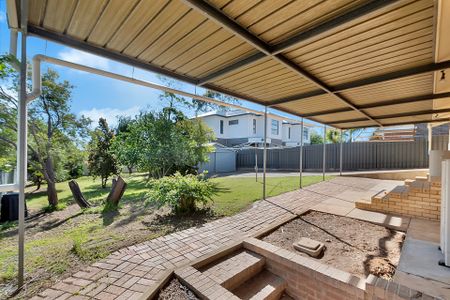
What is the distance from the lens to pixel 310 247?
3.26 meters

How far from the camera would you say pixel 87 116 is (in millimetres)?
11641

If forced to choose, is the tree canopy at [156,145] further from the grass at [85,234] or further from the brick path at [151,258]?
the brick path at [151,258]

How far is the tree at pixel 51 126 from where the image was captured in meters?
7.86

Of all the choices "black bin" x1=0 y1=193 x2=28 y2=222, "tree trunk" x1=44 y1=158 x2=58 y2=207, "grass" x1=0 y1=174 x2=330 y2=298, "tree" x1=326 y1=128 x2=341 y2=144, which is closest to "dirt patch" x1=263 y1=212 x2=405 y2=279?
"grass" x1=0 y1=174 x2=330 y2=298

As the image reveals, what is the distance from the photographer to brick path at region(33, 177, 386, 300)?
7.64 feet

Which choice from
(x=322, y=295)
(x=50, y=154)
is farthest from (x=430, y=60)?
(x=50, y=154)

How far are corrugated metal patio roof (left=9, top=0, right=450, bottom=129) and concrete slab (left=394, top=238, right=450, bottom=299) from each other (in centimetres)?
293

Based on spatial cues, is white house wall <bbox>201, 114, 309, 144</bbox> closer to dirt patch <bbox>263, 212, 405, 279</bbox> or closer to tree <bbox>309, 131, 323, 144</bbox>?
tree <bbox>309, 131, 323, 144</bbox>

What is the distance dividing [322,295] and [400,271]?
1.02 meters

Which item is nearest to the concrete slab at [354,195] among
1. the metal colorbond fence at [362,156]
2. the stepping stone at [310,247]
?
the stepping stone at [310,247]

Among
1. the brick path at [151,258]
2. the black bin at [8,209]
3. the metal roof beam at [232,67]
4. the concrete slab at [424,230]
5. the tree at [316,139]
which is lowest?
the black bin at [8,209]

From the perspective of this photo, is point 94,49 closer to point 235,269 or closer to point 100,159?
point 235,269

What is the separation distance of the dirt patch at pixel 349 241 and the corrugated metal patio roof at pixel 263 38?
301 cm

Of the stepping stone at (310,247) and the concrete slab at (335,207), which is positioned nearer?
the stepping stone at (310,247)
